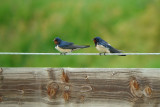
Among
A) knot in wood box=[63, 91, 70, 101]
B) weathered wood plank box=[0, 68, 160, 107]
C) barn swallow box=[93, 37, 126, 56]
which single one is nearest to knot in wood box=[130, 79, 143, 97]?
weathered wood plank box=[0, 68, 160, 107]

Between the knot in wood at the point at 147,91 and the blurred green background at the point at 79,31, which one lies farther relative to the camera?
the blurred green background at the point at 79,31

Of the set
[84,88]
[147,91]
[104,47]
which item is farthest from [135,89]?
[104,47]

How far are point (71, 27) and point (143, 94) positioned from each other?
702cm

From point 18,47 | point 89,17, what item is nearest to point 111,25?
point 89,17

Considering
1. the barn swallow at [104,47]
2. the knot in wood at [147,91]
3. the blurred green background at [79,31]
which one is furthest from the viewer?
the blurred green background at [79,31]

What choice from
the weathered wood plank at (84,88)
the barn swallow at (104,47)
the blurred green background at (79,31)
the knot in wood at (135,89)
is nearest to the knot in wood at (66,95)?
the weathered wood plank at (84,88)

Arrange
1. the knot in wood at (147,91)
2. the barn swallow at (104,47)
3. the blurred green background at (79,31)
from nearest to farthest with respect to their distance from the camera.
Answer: the knot in wood at (147,91), the barn swallow at (104,47), the blurred green background at (79,31)

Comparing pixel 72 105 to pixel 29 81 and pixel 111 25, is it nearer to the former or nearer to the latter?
pixel 29 81

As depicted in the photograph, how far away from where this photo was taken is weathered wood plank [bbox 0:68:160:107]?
2424mm

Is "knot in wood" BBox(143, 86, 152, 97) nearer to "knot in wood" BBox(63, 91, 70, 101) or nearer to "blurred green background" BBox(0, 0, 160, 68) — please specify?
"knot in wood" BBox(63, 91, 70, 101)

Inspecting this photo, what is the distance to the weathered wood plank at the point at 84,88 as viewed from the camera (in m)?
2.42

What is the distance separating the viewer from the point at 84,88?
247 centimetres

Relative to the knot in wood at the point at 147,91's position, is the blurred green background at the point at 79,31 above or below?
above

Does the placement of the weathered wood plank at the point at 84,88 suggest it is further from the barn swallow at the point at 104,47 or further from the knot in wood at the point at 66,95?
the barn swallow at the point at 104,47
